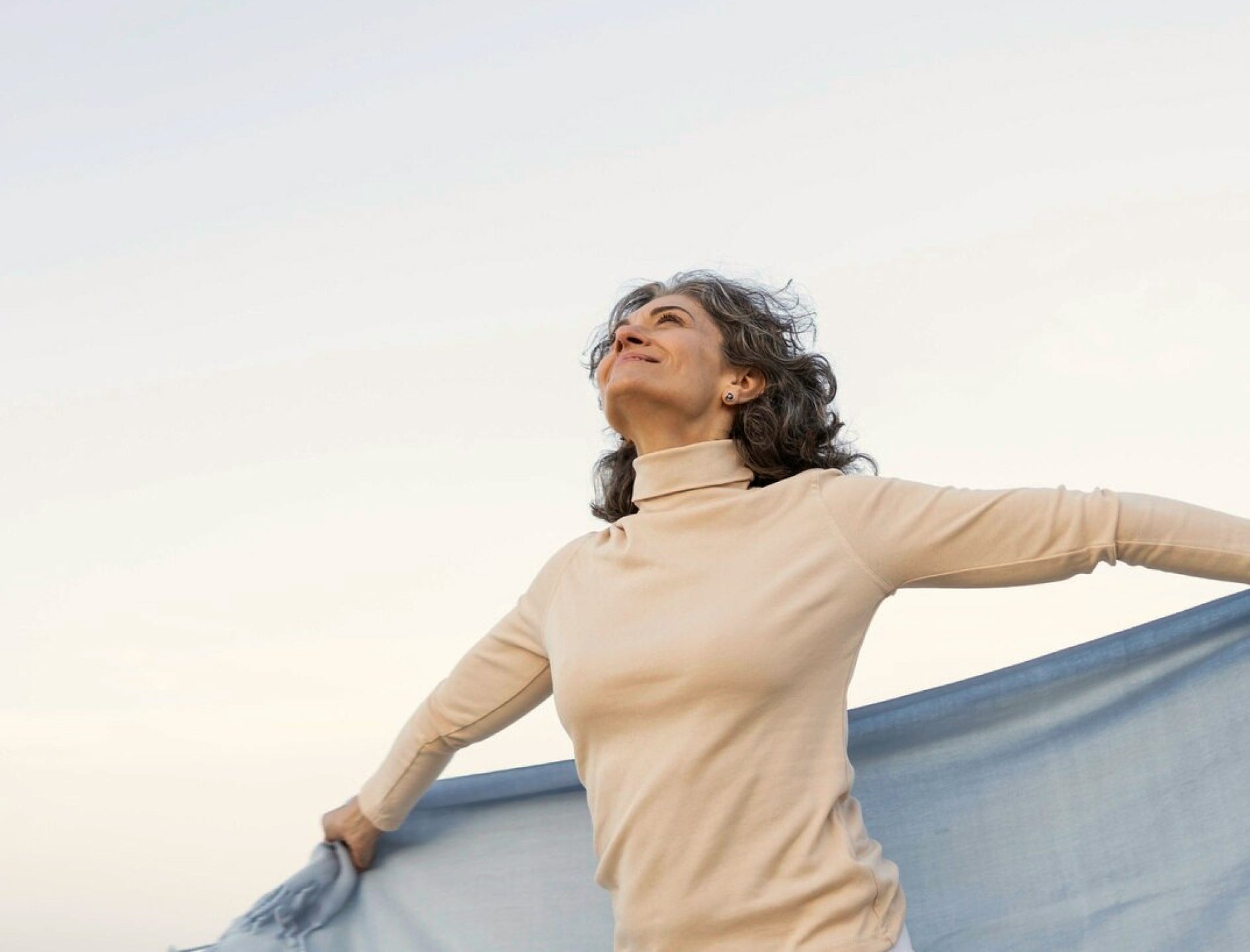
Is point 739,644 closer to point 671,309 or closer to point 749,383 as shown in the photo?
point 749,383

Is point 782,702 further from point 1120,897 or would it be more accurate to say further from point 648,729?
point 1120,897

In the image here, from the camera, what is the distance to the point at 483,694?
2900 millimetres

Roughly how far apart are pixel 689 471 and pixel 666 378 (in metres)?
0.20

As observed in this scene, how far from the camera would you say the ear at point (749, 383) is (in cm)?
303

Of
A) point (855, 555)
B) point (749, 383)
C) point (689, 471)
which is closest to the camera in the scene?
point (855, 555)

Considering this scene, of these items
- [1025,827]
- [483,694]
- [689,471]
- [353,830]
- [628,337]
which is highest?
[628,337]

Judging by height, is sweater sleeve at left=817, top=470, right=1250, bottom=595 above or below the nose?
below

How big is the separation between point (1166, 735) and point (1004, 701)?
0.99 ft

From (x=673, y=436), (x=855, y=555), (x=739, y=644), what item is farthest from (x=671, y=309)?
(x=739, y=644)

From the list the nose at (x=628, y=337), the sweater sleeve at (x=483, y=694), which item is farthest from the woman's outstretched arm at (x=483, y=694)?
the nose at (x=628, y=337)

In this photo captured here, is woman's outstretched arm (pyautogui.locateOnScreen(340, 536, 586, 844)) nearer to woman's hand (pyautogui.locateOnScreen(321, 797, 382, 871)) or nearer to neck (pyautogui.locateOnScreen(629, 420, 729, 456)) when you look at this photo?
woman's hand (pyautogui.locateOnScreen(321, 797, 382, 871))

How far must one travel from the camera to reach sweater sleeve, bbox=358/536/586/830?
2.88m

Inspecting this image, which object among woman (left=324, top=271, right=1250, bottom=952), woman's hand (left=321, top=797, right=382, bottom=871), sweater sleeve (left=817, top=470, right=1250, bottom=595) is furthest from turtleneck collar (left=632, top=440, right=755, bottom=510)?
woman's hand (left=321, top=797, right=382, bottom=871)

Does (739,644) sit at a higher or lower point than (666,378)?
lower
